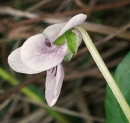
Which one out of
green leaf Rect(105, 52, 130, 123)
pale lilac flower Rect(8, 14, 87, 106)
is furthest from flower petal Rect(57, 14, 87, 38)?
green leaf Rect(105, 52, 130, 123)

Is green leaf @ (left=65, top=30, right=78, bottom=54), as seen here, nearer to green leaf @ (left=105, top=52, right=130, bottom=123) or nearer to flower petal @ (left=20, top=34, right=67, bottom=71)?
flower petal @ (left=20, top=34, right=67, bottom=71)

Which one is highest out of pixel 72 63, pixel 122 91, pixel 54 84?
pixel 54 84

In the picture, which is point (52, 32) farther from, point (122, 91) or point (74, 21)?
point (122, 91)

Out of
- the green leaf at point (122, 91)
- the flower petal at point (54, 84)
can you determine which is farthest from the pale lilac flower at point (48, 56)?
the green leaf at point (122, 91)

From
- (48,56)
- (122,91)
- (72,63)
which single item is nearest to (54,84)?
(48,56)

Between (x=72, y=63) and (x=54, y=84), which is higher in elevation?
(x=54, y=84)

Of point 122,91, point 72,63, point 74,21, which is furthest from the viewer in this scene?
point 72,63

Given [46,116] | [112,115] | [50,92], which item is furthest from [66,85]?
[50,92]
